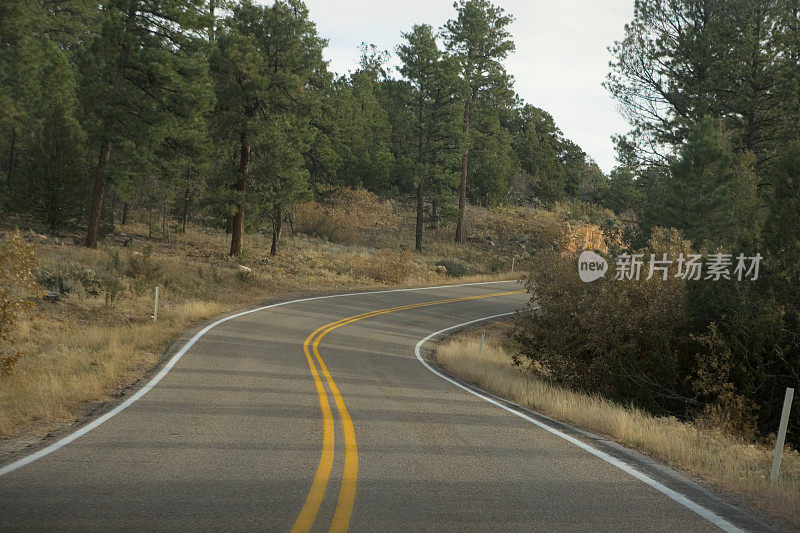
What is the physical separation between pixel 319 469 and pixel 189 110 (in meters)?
23.6

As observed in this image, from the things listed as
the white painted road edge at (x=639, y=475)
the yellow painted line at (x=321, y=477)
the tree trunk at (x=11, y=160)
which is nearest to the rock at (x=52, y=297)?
the yellow painted line at (x=321, y=477)

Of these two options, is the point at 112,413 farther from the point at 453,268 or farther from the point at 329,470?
the point at 453,268

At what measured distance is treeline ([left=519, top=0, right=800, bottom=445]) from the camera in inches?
447

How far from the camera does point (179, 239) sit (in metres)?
36.0

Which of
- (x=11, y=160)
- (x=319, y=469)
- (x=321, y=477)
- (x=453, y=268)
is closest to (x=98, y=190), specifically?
(x=11, y=160)

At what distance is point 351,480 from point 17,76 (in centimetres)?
3153

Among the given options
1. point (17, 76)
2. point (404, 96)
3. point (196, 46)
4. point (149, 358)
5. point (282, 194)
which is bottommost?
point (149, 358)

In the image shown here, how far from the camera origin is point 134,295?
20625 mm

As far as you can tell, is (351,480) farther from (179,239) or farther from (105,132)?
(179,239)

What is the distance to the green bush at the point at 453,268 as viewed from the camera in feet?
137

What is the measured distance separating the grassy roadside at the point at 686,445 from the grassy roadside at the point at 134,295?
741 cm

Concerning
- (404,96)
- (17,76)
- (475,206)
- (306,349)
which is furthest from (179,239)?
(475,206)

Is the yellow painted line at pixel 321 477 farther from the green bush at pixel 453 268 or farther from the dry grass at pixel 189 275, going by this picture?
the green bush at pixel 453 268

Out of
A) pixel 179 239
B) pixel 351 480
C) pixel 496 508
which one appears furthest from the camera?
pixel 179 239
